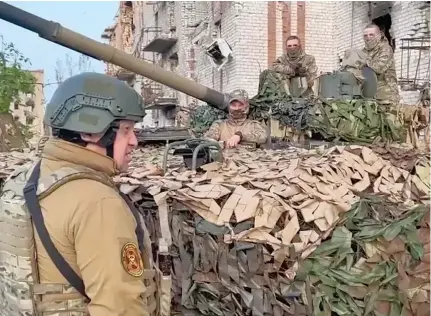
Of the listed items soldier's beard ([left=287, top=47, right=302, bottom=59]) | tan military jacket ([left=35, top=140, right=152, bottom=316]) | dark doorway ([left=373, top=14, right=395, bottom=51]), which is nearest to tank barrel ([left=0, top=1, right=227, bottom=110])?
soldier's beard ([left=287, top=47, right=302, bottom=59])

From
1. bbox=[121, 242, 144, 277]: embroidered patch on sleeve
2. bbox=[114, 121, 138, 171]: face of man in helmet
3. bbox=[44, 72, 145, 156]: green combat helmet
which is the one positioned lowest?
bbox=[121, 242, 144, 277]: embroidered patch on sleeve

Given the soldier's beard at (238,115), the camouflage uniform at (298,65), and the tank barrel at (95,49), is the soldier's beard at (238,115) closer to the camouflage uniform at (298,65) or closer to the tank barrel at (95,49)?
the tank barrel at (95,49)

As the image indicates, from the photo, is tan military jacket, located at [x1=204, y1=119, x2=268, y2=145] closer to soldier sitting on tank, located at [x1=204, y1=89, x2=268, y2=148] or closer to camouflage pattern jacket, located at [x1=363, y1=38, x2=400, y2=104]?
soldier sitting on tank, located at [x1=204, y1=89, x2=268, y2=148]

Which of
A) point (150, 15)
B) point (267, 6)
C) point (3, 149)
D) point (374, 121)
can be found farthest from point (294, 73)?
point (150, 15)

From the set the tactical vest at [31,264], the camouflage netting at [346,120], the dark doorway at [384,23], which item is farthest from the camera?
the dark doorway at [384,23]

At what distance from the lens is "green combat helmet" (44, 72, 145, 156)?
6.84 ft

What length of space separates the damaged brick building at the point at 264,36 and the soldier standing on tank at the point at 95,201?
914cm

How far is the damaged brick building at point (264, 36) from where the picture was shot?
501 inches

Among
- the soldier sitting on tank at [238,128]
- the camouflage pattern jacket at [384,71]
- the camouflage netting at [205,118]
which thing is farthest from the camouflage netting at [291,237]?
the camouflage netting at [205,118]

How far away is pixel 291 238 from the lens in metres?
3.22

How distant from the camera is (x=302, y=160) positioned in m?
4.49

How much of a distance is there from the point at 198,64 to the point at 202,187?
53.7 ft

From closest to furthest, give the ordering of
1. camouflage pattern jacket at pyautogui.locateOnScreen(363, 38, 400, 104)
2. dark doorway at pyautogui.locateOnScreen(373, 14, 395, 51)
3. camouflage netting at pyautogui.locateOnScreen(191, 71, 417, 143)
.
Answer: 1. camouflage netting at pyautogui.locateOnScreen(191, 71, 417, 143)
2. camouflage pattern jacket at pyautogui.locateOnScreen(363, 38, 400, 104)
3. dark doorway at pyautogui.locateOnScreen(373, 14, 395, 51)

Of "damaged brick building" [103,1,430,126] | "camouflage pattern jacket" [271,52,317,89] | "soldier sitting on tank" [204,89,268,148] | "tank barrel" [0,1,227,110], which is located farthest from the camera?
"damaged brick building" [103,1,430,126]
